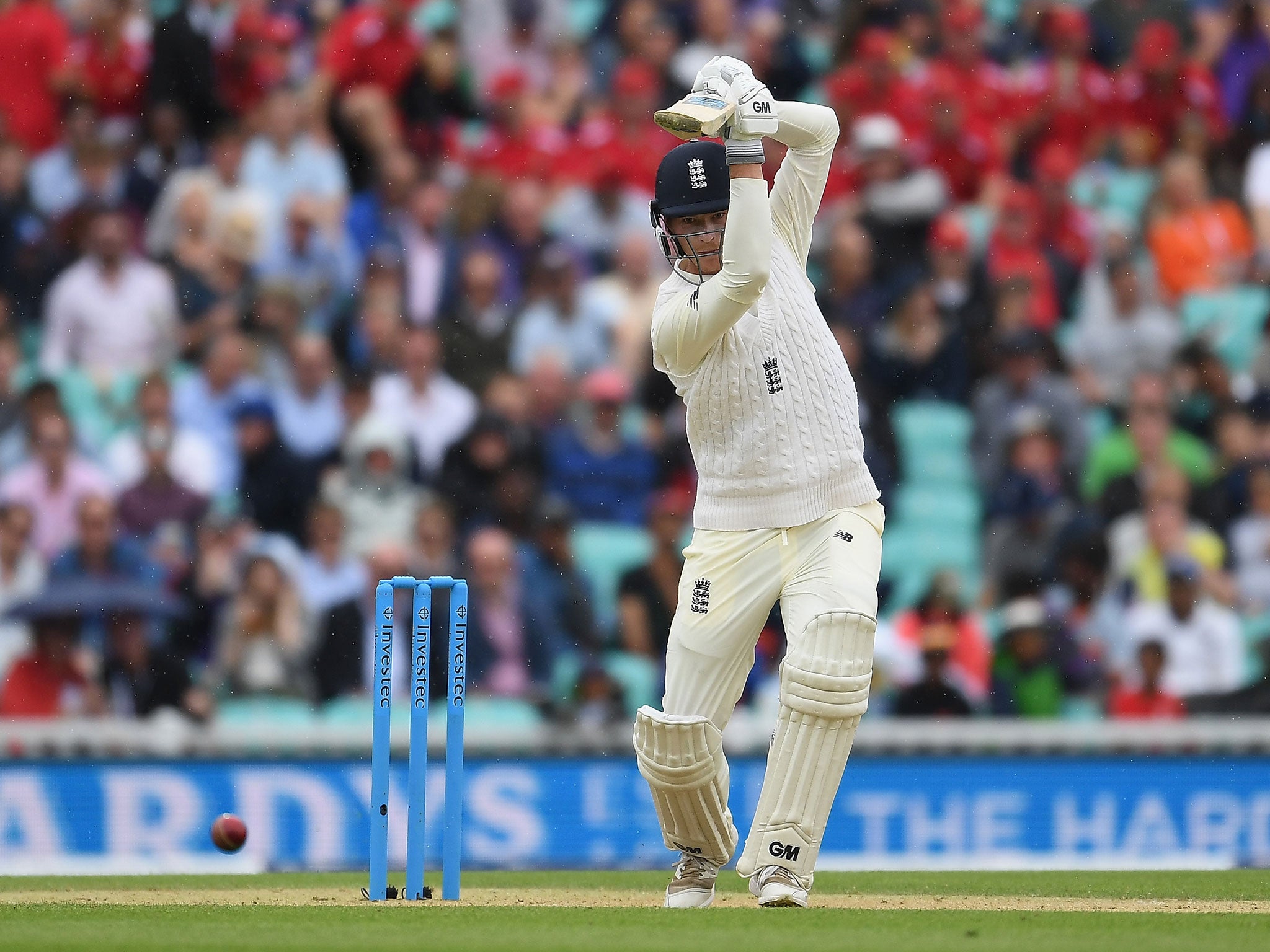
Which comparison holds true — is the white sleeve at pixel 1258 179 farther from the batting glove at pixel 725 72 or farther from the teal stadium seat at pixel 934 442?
the batting glove at pixel 725 72

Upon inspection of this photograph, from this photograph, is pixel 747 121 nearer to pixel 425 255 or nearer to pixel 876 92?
pixel 425 255

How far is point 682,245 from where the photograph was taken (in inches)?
262

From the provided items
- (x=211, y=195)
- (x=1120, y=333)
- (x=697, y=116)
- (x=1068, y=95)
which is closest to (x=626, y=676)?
(x=1120, y=333)

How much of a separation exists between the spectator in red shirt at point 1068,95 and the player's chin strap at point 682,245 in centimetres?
807

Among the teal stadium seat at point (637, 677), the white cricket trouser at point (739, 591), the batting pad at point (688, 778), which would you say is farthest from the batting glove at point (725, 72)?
the teal stadium seat at point (637, 677)

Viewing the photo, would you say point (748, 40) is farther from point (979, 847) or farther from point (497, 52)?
point (979, 847)

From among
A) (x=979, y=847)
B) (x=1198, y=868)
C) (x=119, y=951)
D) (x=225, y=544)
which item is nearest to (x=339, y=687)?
(x=225, y=544)

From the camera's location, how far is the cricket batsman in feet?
21.1

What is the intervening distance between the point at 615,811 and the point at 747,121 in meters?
4.34

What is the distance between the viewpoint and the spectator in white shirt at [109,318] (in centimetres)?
1272

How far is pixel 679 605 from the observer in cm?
670

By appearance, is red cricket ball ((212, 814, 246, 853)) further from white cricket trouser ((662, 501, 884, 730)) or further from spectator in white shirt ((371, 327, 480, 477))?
spectator in white shirt ((371, 327, 480, 477))

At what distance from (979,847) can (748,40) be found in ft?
21.9

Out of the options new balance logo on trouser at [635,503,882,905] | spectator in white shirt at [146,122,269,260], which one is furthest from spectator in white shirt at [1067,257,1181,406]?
new balance logo on trouser at [635,503,882,905]
